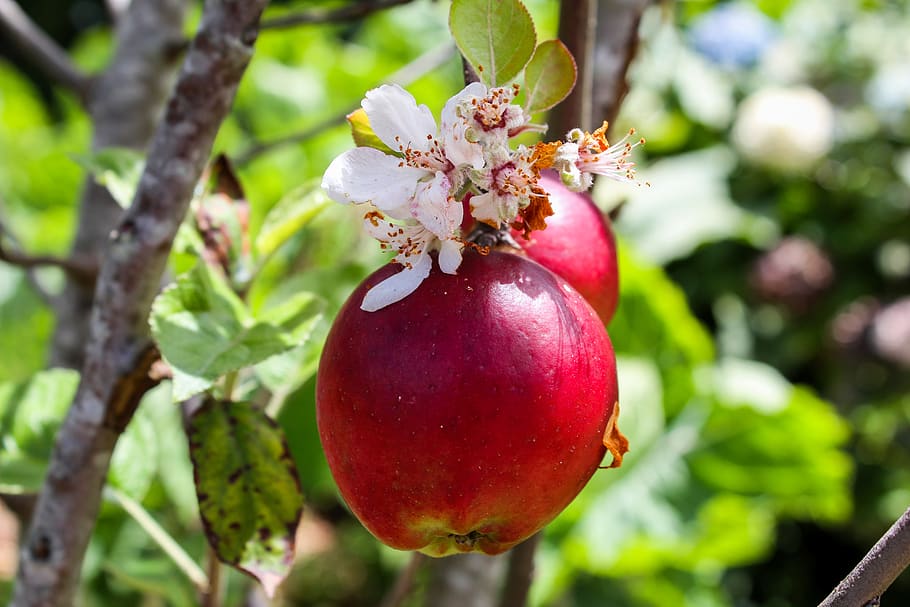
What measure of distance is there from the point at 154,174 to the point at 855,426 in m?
2.06

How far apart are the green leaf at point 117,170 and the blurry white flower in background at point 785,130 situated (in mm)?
1816

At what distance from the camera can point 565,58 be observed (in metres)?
0.40

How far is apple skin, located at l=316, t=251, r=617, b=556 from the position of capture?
353 millimetres

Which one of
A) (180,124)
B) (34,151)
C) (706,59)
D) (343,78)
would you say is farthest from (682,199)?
(180,124)

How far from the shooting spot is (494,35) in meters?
0.39

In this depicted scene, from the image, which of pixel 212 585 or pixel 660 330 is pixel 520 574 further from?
pixel 660 330

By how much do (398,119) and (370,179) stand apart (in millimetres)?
26

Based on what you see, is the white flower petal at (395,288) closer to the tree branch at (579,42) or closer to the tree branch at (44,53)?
the tree branch at (579,42)

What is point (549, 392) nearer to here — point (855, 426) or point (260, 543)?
point (260, 543)

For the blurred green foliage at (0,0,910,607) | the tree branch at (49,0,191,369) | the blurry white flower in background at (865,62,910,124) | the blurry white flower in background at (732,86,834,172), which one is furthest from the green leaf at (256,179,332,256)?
the blurry white flower in background at (865,62,910,124)

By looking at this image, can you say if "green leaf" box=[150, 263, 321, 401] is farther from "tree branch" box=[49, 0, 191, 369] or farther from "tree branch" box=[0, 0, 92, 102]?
"tree branch" box=[0, 0, 92, 102]

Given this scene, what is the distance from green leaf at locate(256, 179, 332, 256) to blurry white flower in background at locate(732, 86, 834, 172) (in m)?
1.78

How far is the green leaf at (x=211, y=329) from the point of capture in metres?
0.45

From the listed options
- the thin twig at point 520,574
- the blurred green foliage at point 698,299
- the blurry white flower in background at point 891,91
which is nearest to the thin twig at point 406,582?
the thin twig at point 520,574
